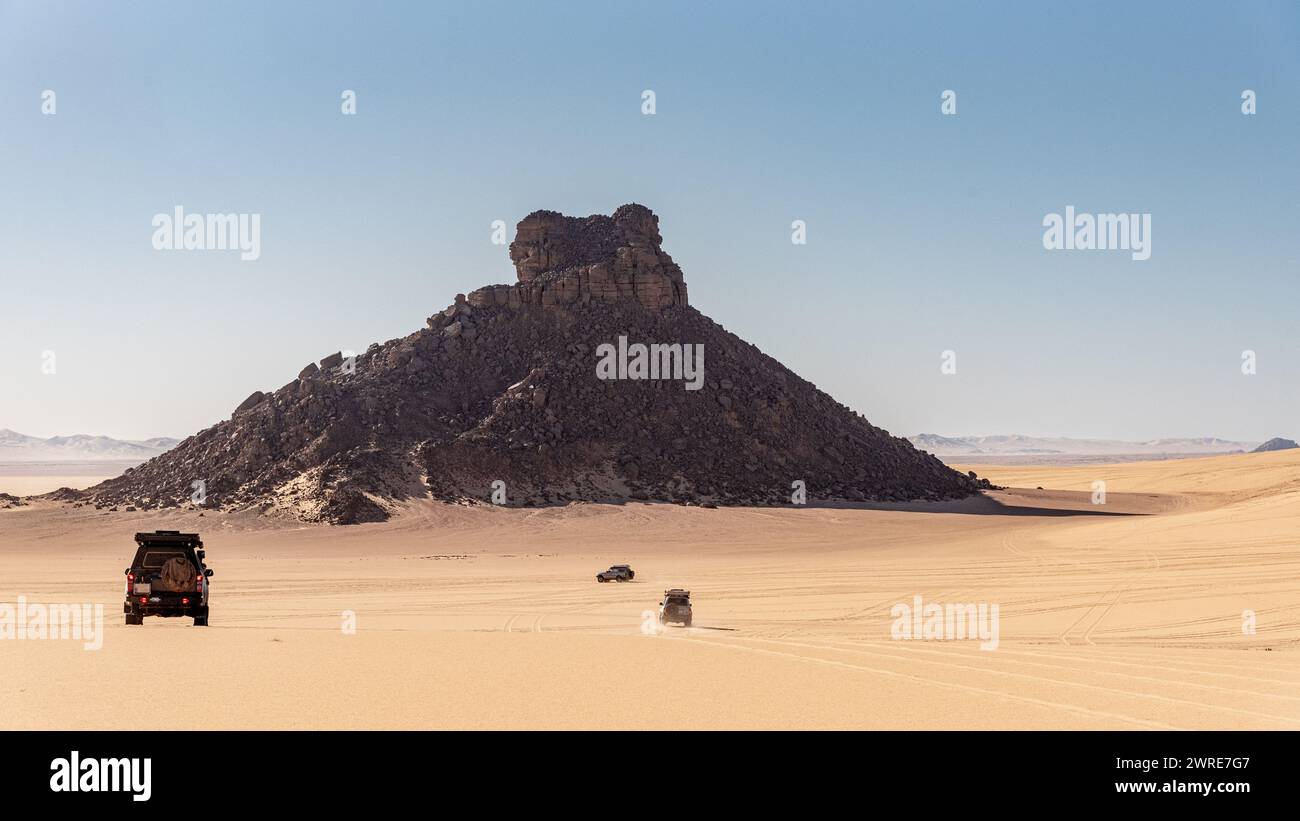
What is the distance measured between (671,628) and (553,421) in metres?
57.8

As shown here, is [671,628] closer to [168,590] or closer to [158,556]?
[168,590]

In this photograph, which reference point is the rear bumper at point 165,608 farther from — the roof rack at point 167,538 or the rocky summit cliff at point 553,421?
the rocky summit cliff at point 553,421

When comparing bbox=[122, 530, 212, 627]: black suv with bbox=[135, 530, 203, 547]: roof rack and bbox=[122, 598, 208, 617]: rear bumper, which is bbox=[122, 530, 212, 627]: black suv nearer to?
bbox=[122, 598, 208, 617]: rear bumper

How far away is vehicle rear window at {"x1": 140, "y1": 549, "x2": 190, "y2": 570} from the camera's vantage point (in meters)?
22.5

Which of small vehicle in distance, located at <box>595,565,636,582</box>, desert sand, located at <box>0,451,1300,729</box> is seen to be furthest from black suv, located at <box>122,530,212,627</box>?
small vehicle in distance, located at <box>595,565,636,582</box>

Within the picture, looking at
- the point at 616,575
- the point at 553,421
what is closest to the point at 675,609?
the point at 616,575

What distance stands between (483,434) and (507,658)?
68475mm

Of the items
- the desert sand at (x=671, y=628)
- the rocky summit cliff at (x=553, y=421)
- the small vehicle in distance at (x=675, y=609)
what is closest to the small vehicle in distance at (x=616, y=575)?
the desert sand at (x=671, y=628)

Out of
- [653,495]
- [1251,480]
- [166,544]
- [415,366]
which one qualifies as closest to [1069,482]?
[1251,480]

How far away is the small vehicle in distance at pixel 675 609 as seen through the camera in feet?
A: 94.1

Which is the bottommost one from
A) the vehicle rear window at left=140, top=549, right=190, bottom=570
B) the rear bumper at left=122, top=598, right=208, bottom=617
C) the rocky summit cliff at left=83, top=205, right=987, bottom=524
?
the rear bumper at left=122, top=598, right=208, bottom=617

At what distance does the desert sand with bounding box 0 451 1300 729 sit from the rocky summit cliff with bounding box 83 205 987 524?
4.67 metres
